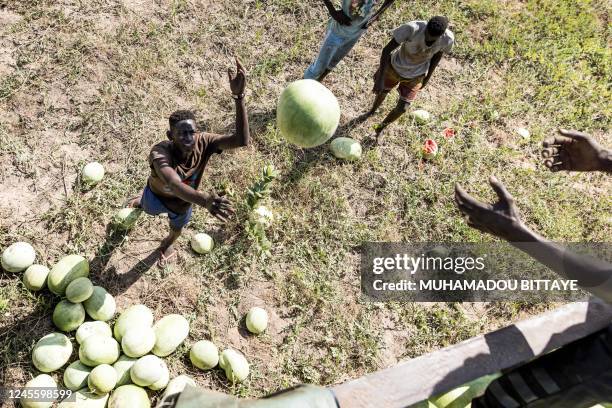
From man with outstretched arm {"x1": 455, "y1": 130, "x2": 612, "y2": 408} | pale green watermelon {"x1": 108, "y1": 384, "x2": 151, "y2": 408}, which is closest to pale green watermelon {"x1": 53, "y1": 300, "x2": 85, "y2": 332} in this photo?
pale green watermelon {"x1": 108, "y1": 384, "x2": 151, "y2": 408}

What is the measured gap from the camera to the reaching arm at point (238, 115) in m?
3.04

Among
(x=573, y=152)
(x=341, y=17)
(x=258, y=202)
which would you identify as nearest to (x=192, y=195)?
(x=258, y=202)

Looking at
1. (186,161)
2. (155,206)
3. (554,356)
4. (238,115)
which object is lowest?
(155,206)

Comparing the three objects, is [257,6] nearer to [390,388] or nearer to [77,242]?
[77,242]

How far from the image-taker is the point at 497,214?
7.78 ft

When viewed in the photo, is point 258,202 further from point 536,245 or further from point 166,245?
point 536,245

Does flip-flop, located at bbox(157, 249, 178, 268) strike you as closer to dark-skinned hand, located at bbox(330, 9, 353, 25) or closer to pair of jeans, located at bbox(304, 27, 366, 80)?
pair of jeans, located at bbox(304, 27, 366, 80)

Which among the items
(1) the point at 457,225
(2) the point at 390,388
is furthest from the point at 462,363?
(1) the point at 457,225

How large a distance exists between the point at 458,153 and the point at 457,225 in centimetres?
100

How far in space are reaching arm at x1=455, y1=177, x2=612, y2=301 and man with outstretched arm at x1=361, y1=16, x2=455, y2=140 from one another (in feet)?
7.41

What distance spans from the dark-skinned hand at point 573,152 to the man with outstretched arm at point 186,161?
7.08 ft

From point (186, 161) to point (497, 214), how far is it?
208cm

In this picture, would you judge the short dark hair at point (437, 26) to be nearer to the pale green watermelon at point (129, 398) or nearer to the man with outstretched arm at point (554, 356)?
the man with outstretched arm at point (554, 356)

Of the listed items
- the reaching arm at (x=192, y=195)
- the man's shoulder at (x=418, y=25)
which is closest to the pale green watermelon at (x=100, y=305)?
the reaching arm at (x=192, y=195)
